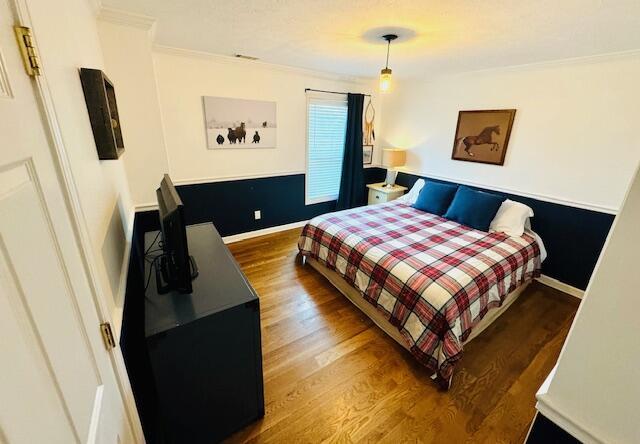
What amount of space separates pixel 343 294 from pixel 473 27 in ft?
7.88

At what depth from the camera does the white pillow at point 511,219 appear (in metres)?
2.76

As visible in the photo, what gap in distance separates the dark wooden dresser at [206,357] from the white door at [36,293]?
0.41 m

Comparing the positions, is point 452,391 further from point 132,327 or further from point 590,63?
point 590,63

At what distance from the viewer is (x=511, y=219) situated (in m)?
2.80

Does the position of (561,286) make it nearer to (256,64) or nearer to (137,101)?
(256,64)

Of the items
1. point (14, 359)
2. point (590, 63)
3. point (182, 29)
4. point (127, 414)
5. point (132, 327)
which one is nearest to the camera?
point (14, 359)

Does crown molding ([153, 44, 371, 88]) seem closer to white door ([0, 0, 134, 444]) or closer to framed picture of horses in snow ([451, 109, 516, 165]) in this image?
framed picture of horses in snow ([451, 109, 516, 165])

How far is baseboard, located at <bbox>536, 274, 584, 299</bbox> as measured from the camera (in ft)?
8.99

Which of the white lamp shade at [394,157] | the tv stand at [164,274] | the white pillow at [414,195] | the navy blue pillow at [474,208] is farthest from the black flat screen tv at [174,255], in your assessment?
the white lamp shade at [394,157]

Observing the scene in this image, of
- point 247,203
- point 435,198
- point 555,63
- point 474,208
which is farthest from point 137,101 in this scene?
point 555,63

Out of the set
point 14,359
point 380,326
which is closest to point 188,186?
point 380,326

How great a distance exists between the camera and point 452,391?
175 cm

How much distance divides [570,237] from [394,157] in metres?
2.29

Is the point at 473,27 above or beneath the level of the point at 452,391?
above
